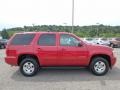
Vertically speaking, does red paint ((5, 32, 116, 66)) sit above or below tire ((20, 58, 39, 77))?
above

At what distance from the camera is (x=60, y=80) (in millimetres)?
9398

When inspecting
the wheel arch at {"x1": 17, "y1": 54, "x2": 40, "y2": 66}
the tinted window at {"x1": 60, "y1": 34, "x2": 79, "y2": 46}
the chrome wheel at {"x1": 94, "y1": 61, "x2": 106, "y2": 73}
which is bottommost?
the chrome wheel at {"x1": 94, "y1": 61, "x2": 106, "y2": 73}

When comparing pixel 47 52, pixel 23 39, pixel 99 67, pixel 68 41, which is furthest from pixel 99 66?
pixel 23 39

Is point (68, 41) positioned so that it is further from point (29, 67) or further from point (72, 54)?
point (29, 67)

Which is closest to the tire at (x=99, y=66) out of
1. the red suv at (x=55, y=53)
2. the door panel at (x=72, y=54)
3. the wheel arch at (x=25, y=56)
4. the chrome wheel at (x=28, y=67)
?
the red suv at (x=55, y=53)

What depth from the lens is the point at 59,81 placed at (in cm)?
923

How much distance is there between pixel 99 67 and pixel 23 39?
3.32 metres

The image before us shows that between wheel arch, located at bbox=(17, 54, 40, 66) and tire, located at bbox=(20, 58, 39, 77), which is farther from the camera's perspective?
wheel arch, located at bbox=(17, 54, 40, 66)

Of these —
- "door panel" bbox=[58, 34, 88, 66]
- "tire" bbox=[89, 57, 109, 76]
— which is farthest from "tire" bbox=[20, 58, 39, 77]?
"tire" bbox=[89, 57, 109, 76]

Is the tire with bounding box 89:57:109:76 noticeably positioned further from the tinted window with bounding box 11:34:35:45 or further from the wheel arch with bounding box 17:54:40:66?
the tinted window with bounding box 11:34:35:45

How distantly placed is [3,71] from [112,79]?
4.90m

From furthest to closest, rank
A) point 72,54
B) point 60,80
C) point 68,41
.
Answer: point 68,41 → point 72,54 → point 60,80

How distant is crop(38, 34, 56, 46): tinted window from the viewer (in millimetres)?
10281

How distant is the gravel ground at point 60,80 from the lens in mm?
8266
